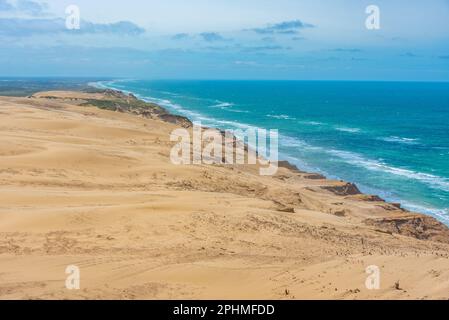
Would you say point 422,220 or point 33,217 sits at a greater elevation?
point 33,217

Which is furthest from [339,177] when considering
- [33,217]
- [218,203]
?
[33,217]

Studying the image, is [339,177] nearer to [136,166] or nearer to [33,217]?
[136,166]

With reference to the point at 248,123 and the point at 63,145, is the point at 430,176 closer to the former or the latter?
the point at 63,145

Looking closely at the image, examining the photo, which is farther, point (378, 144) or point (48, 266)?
point (378, 144)

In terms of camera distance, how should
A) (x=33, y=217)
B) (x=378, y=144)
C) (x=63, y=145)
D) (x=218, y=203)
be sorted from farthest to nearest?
(x=378, y=144) → (x=63, y=145) → (x=218, y=203) → (x=33, y=217)

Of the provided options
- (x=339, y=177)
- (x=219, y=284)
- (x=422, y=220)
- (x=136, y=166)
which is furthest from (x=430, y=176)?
(x=219, y=284)
